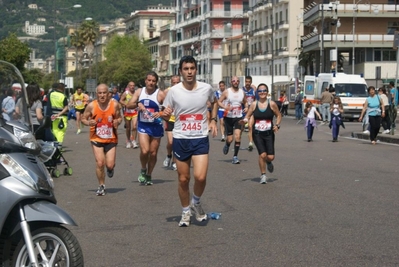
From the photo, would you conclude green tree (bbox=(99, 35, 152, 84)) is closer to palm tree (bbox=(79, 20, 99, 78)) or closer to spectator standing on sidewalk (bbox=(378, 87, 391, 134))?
palm tree (bbox=(79, 20, 99, 78))

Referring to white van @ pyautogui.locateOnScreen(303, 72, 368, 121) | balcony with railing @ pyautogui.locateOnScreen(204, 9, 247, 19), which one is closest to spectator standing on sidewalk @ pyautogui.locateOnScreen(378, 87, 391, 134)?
white van @ pyautogui.locateOnScreen(303, 72, 368, 121)

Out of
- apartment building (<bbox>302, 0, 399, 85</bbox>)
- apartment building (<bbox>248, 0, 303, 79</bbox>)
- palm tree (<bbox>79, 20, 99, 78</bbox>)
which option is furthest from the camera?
palm tree (<bbox>79, 20, 99, 78</bbox>)

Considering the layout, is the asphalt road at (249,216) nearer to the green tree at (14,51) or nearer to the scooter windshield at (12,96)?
the scooter windshield at (12,96)

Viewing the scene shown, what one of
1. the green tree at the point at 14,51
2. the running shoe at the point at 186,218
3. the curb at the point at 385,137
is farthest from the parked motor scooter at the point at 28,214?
the green tree at the point at 14,51

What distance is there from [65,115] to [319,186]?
8683 mm

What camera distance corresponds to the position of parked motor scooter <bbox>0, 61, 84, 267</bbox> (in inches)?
241

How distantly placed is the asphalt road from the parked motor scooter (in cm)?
194

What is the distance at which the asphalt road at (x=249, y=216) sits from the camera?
337 inches

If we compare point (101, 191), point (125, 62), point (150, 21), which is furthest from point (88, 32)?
point (101, 191)

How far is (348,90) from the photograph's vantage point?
45969mm

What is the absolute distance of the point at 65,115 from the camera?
21516 millimetres

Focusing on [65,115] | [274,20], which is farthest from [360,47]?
[65,115]

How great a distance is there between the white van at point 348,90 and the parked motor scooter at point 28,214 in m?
39.1

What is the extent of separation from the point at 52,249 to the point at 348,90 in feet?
134
